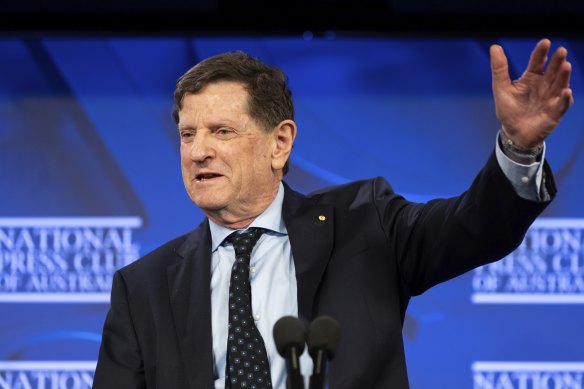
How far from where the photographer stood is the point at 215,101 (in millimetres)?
2453

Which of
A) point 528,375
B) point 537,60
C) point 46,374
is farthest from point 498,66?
point 46,374

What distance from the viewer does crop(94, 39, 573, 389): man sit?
2293mm

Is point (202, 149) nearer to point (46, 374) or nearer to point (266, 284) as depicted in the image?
point (266, 284)

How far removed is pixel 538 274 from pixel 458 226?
182cm

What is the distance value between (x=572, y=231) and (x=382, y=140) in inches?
33.2

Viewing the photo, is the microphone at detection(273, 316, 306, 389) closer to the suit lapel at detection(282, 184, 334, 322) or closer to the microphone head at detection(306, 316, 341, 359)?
the microphone head at detection(306, 316, 341, 359)

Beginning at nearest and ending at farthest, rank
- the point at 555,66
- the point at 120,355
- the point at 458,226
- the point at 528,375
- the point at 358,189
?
the point at 555,66
the point at 458,226
the point at 120,355
the point at 358,189
the point at 528,375

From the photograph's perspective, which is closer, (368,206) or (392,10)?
(368,206)

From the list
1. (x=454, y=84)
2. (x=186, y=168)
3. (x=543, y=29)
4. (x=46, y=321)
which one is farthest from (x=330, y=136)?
(x=186, y=168)

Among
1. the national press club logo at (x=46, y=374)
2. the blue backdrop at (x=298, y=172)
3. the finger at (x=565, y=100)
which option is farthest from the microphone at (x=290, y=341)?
the national press club logo at (x=46, y=374)

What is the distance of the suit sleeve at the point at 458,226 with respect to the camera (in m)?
2.06

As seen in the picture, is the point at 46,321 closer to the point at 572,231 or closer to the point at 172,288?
the point at 172,288

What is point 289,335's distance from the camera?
5.54 feet

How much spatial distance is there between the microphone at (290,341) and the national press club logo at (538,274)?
2317 millimetres
